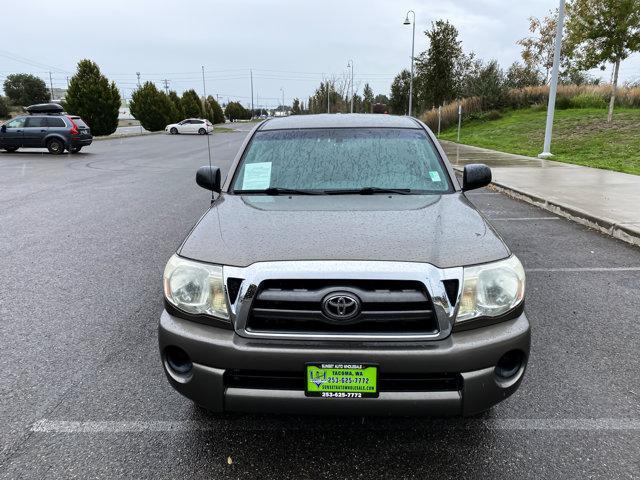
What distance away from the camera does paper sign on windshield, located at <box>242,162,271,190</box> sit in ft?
11.1

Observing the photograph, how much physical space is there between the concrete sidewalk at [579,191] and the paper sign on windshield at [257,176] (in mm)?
5255

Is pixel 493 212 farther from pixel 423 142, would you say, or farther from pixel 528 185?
pixel 423 142

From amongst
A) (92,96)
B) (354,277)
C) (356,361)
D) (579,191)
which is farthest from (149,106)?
(356,361)

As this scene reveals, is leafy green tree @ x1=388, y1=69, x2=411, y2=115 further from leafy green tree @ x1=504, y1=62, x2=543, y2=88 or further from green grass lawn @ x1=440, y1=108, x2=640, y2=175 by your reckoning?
green grass lawn @ x1=440, y1=108, x2=640, y2=175

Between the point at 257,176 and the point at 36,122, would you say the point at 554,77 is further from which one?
the point at 36,122

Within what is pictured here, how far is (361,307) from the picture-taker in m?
2.14

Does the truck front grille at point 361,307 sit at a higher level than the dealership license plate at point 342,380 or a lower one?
higher

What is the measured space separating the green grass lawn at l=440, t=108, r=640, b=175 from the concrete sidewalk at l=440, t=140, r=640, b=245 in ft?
4.23

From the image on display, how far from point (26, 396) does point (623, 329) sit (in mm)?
4195

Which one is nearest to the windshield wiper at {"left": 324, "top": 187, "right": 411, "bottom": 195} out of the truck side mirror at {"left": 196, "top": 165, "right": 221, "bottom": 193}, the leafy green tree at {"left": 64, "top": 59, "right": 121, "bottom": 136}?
the truck side mirror at {"left": 196, "top": 165, "right": 221, "bottom": 193}

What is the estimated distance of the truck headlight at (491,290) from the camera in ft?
7.32

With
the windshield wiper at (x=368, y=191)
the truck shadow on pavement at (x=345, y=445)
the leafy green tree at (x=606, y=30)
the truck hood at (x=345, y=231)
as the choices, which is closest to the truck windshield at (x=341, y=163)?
the windshield wiper at (x=368, y=191)

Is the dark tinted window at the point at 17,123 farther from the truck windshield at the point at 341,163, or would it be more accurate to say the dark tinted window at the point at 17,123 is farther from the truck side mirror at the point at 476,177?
the truck side mirror at the point at 476,177

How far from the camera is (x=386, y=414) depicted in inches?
86.2
